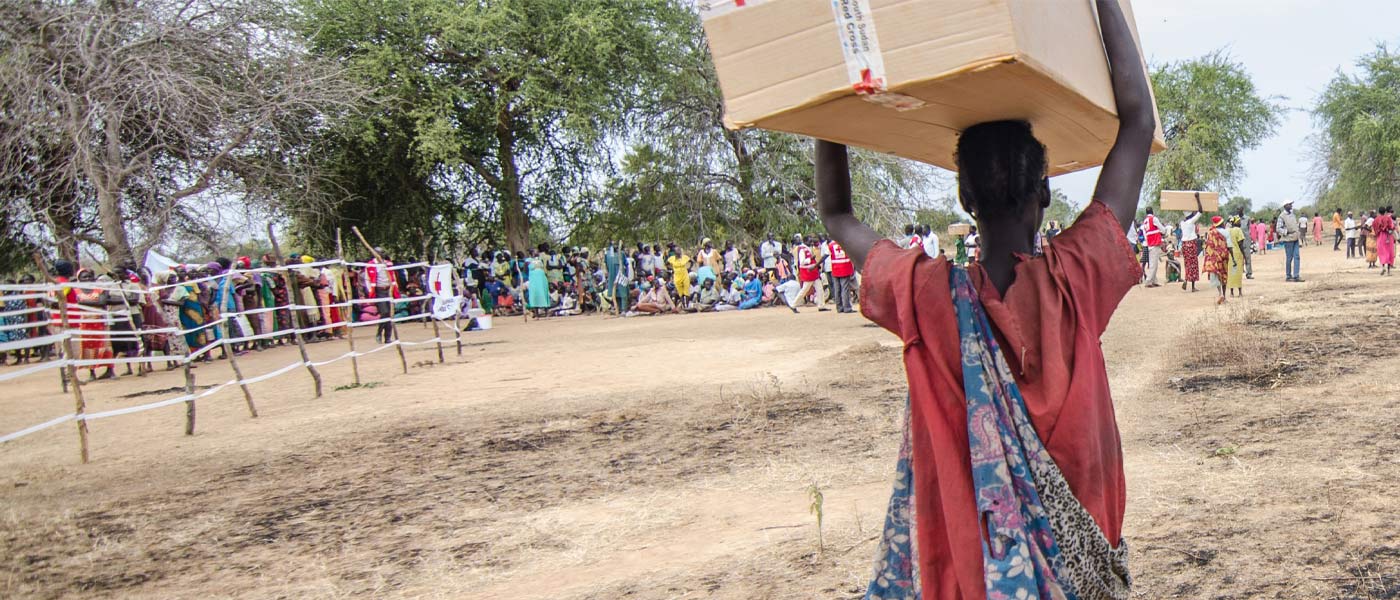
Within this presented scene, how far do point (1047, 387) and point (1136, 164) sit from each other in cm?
43

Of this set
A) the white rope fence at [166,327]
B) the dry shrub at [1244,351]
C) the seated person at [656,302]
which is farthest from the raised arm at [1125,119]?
the seated person at [656,302]

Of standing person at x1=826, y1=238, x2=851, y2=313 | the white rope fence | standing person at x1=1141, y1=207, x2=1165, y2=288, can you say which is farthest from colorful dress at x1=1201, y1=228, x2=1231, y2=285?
the white rope fence

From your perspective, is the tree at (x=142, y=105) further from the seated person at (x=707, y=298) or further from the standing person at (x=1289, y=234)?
the standing person at (x=1289, y=234)

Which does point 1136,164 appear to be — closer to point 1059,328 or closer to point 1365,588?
point 1059,328

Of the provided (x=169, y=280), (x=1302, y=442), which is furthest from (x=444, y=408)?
(x=169, y=280)

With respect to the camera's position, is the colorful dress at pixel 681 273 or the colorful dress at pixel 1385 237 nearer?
the colorful dress at pixel 1385 237

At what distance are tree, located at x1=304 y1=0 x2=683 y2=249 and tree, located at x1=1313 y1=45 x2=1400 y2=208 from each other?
2562 centimetres

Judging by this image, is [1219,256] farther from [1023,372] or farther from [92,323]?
[92,323]

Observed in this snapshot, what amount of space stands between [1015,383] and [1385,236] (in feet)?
61.2

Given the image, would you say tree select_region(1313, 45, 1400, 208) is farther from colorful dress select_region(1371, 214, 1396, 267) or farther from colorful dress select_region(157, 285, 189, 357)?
colorful dress select_region(157, 285, 189, 357)

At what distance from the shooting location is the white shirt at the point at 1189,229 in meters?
14.3

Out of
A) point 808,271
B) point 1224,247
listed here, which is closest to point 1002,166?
point 1224,247

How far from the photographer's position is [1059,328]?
141cm

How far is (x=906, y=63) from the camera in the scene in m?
1.28
